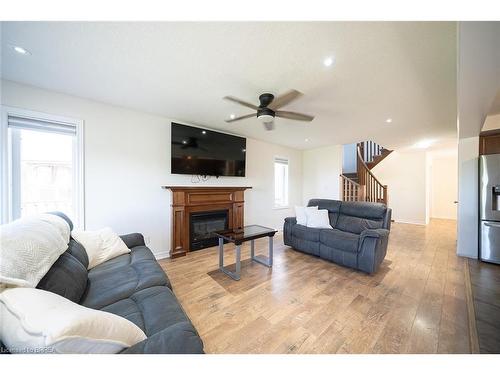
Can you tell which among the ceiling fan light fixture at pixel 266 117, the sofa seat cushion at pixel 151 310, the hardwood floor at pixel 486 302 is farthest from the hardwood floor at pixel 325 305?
the ceiling fan light fixture at pixel 266 117

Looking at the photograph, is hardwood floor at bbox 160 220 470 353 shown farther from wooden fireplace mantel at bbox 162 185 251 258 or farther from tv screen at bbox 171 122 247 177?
tv screen at bbox 171 122 247 177

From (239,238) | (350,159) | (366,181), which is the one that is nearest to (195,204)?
(239,238)

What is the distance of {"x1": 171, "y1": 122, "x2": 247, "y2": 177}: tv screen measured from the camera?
10.6 feet

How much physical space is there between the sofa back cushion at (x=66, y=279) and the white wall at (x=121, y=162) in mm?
1434

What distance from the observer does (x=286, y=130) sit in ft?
12.8

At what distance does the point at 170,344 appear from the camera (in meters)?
0.78

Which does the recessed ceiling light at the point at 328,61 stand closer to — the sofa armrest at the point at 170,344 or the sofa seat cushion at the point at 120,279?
the sofa armrest at the point at 170,344

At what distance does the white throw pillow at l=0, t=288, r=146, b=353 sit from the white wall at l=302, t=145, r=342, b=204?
17.3 ft

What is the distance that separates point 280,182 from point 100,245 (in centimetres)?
432

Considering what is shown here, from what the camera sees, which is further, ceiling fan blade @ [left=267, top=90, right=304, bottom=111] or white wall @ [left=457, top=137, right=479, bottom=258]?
white wall @ [left=457, top=137, right=479, bottom=258]

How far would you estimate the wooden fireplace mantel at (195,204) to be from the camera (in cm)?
321

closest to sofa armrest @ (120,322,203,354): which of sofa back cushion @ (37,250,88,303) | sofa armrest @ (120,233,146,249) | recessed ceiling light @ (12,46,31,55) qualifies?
sofa back cushion @ (37,250,88,303)

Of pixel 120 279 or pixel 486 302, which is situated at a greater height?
pixel 120 279

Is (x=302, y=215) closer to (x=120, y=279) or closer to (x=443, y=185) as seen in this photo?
(x=120, y=279)
